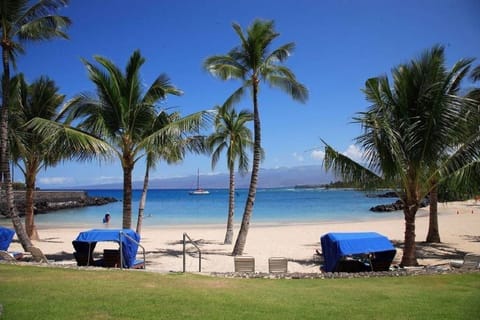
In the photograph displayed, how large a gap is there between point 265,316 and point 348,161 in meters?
7.90

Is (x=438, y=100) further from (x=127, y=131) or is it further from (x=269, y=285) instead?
(x=127, y=131)

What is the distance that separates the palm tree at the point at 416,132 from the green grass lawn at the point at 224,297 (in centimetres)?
353

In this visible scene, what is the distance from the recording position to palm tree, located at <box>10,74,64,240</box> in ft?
57.7

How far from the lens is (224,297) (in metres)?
6.70

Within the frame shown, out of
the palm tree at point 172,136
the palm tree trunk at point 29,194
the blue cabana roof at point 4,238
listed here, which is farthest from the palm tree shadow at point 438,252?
the palm tree trunk at point 29,194

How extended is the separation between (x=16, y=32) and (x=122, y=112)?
414cm

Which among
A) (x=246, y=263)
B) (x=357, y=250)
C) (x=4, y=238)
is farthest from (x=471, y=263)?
(x=4, y=238)

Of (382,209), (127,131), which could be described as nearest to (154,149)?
(127,131)

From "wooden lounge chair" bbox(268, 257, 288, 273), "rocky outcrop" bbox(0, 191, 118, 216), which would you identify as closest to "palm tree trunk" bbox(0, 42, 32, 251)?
"wooden lounge chair" bbox(268, 257, 288, 273)

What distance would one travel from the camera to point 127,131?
1385 centimetres

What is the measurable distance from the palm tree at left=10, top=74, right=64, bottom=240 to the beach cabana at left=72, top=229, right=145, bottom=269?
21.7 feet

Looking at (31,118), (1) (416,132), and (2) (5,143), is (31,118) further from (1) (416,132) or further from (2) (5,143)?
(1) (416,132)

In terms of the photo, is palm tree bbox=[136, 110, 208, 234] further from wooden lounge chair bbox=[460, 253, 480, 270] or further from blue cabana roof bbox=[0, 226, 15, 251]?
wooden lounge chair bbox=[460, 253, 480, 270]

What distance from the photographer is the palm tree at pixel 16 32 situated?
12.6 meters
